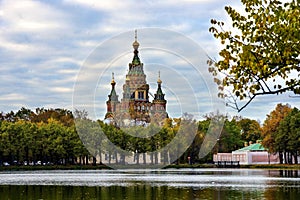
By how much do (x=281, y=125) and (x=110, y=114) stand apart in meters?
53.3

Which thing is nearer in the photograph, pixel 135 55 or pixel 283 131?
pixel 283 131

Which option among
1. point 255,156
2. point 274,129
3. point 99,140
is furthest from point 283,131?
point 99,140

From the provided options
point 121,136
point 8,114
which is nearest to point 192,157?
point 121,136

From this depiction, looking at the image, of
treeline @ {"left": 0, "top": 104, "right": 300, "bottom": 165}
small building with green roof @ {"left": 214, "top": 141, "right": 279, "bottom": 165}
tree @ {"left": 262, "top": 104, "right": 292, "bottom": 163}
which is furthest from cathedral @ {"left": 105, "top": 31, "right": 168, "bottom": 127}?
tree @ {"left": 262, "top": 104, "right": 292, "bottom": 163}

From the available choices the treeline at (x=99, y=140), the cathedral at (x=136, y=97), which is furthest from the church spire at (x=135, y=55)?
the treeline at (x=99, y=140)

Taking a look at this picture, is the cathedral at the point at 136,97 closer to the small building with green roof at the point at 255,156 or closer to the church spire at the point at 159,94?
the church spire at the point at 159,94

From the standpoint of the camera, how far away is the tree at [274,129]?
250ft

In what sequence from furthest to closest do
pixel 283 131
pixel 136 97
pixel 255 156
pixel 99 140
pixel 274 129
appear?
pixel 136 97
pixel 255 156
pixel 99 140
pixel 274 129
pixel 283 131

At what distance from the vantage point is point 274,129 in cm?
7906

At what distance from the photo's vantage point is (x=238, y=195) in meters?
25.0

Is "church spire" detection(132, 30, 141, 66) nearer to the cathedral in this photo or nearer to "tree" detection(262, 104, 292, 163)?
the cathedral

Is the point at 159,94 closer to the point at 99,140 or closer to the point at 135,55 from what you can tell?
the point at 135,55

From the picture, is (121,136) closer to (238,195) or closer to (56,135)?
A: (56,135)

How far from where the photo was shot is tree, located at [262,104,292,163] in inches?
2995
